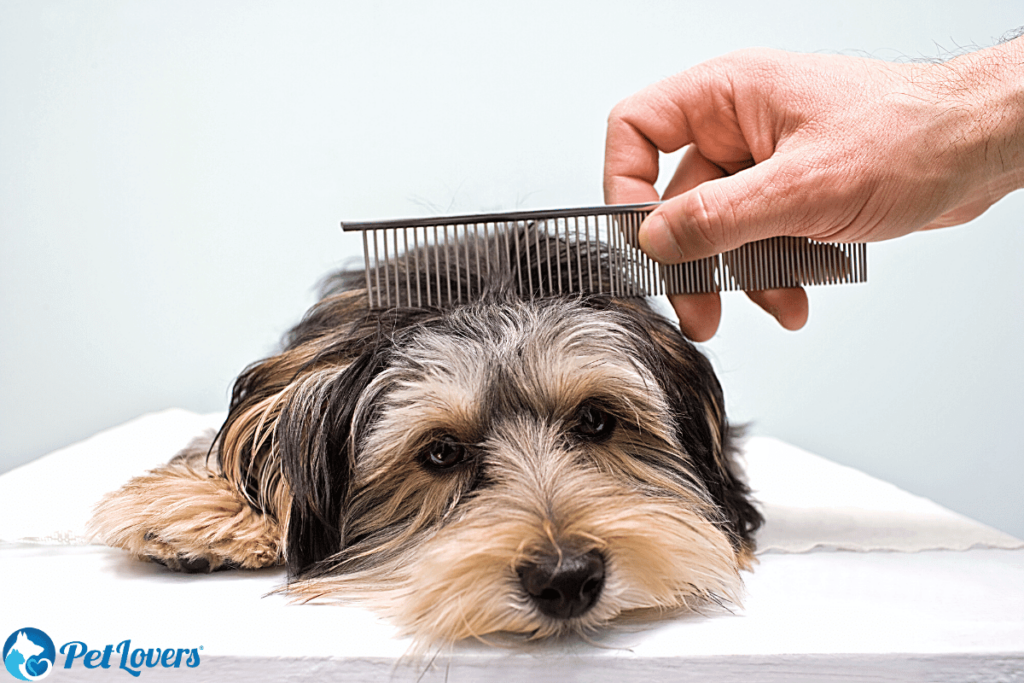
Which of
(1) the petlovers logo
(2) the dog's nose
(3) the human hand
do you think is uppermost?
(3) the human hand

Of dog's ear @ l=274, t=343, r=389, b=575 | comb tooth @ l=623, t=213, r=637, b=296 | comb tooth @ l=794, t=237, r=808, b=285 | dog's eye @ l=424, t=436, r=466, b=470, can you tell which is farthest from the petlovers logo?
comb tooth @ l=794, t=237, r=808, b=285

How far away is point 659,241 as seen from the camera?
1.94 meters

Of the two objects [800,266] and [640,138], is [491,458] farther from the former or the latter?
[640,138]

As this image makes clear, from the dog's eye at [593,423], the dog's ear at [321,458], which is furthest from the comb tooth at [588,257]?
the dog's ear at [321,458]

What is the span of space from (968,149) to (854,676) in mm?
1312

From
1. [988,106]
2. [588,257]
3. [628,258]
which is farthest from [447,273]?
[988,106]

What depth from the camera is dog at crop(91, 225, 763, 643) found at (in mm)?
1597

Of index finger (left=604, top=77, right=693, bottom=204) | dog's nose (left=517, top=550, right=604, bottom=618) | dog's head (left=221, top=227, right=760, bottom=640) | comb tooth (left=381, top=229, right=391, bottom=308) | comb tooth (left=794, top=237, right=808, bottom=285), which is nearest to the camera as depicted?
dog's nose (left=517, top=550, right=604, bottom=618)

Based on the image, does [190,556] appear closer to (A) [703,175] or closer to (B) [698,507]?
(B) [698,507]

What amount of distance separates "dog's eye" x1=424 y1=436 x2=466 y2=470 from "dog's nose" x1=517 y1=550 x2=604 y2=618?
0.45 m

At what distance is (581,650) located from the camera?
4.72 ft

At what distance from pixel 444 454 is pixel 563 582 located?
531 mm

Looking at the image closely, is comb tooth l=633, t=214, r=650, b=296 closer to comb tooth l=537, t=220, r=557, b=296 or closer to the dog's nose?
comb tooth l=537, t=220, r=557, b=296

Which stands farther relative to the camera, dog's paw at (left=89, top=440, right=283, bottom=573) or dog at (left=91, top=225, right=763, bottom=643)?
dog's paw at (left=89, top=440, right=283, bottom=573)
